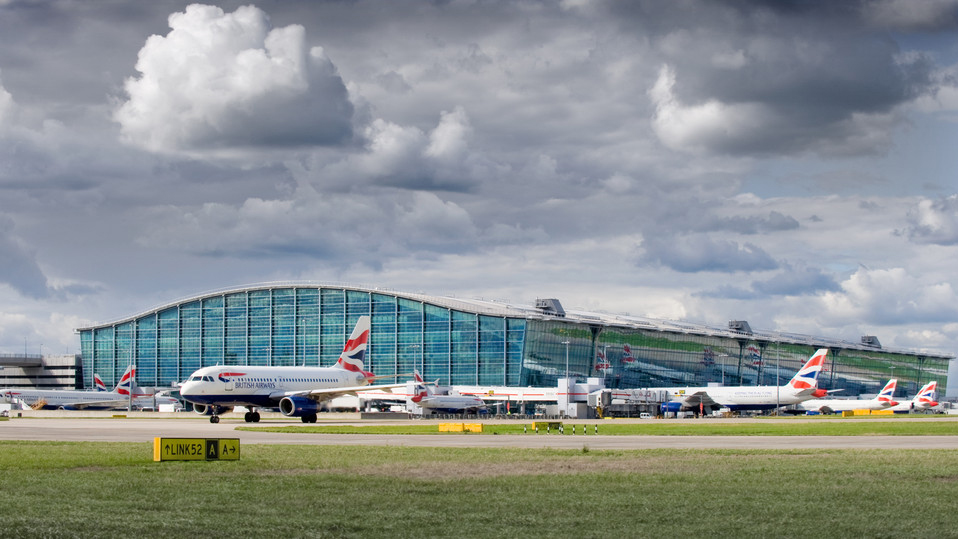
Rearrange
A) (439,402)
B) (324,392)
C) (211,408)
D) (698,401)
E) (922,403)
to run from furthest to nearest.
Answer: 1. (922,403)
2. (698,401)
3. (439,402)
4. (211,408)
5. (324,392)

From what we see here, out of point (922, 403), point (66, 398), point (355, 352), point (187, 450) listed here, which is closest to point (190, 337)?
point (66, 398)

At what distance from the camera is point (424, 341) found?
160 meters

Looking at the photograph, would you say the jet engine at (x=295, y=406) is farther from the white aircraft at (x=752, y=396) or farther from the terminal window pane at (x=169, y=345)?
the terminal window pane at (x=169, y=345)

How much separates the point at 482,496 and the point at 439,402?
95.0 meters

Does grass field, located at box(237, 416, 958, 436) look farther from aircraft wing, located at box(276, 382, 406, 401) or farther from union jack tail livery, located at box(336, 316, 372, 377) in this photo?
union jack tail livery, located at box(336, 316, 372, 377)

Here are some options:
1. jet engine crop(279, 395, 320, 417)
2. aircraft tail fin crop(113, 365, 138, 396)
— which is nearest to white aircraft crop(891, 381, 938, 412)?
jet engine crop(279, 395, 320, 417)

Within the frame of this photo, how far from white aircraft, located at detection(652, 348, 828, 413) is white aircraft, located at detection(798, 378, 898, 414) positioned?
15.7m

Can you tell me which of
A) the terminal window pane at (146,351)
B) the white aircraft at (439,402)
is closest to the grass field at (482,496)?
the white aircraft at (439,402)

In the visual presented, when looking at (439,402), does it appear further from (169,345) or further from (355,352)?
(169,345)

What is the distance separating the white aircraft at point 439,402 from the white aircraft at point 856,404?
51.0 meters

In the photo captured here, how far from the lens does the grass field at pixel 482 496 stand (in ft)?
53.4

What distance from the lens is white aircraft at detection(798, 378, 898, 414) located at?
133250 millimetres

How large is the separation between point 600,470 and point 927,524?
11.0 meters

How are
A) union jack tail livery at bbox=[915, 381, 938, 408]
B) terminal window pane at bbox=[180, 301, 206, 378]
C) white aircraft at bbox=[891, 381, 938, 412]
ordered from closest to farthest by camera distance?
1. union jack tail livery at bbox=[915, 381, 938, 408]
2. white aircraft at bbox=[891, 381, 938, 412]
3. terminal window pane at bbox=[180, 301, 206, 378]
